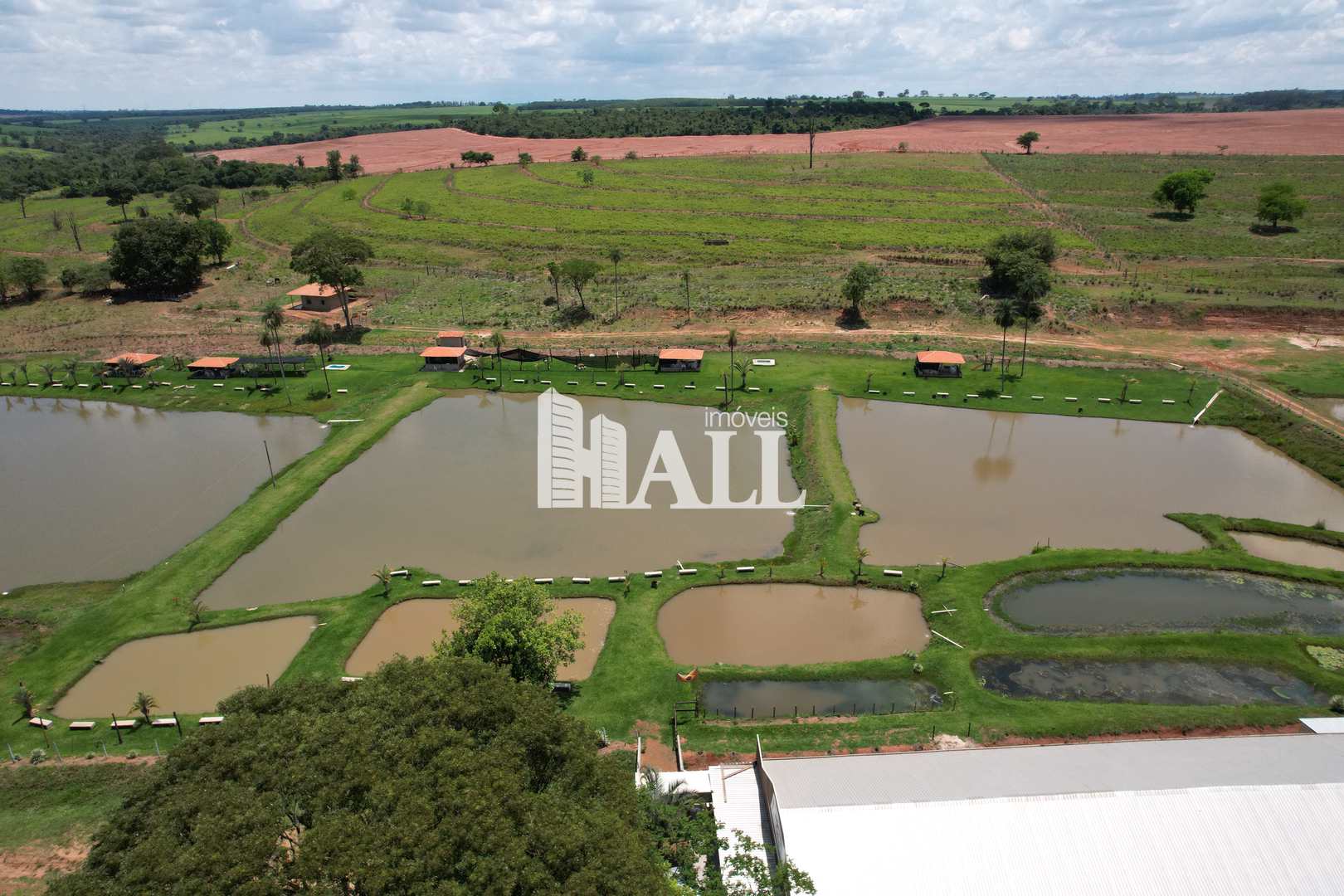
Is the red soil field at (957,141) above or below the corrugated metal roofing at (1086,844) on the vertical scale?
above

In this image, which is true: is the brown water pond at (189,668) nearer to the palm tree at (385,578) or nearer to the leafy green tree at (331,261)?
the palm tree at (385,578)

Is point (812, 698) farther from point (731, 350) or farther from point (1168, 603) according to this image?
point (731, 350)

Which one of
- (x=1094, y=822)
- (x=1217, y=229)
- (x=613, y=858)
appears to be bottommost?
(x=1094, y=822)

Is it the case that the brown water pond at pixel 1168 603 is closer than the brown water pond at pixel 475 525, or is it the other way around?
the brown water pond at pixel 1168 603

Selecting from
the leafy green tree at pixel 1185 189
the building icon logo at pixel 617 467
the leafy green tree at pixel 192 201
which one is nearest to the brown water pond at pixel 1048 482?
the building icon logo at pixel 617 467

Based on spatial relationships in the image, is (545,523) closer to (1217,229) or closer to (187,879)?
(187,879)

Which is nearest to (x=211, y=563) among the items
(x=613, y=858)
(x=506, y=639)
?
(x=506, y=639)
